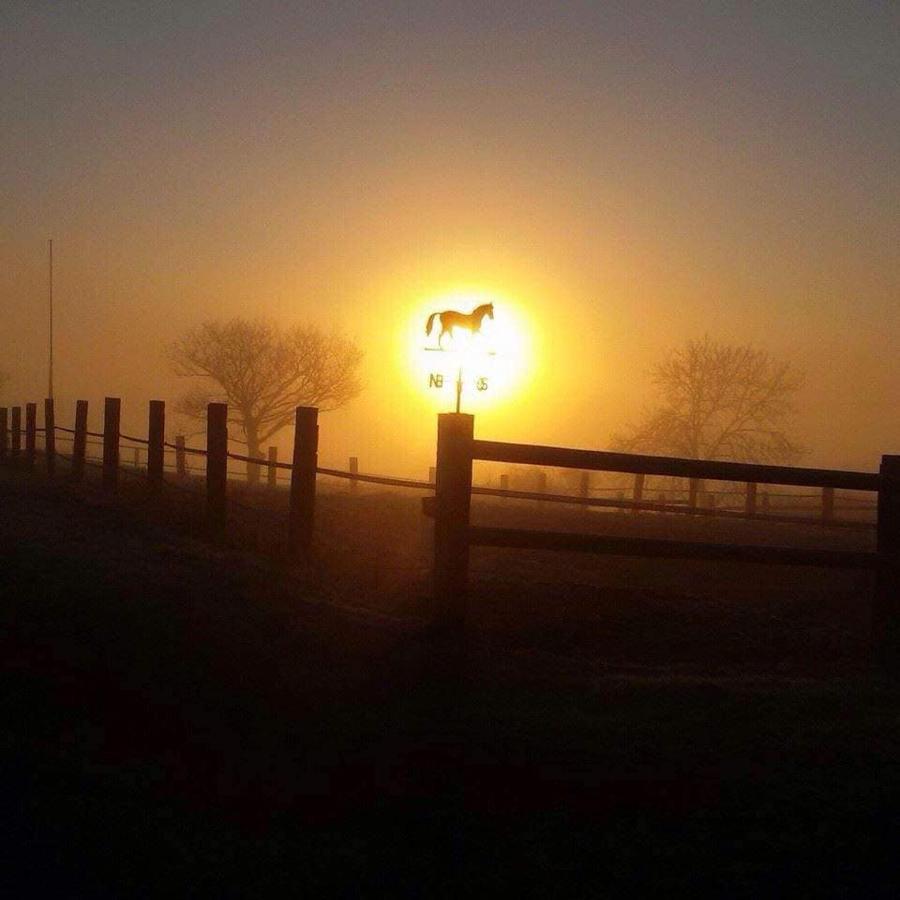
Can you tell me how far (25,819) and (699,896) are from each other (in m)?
2.26

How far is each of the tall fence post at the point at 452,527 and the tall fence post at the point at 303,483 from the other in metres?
4.51

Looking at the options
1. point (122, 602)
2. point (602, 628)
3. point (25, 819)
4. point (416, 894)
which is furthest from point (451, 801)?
point (602, 628)

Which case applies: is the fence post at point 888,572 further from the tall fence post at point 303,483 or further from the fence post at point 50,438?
the fence post at point 50,438

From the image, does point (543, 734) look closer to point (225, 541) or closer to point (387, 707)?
point (387, 707)

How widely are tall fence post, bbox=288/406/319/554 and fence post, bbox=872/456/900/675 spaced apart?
18.2ft

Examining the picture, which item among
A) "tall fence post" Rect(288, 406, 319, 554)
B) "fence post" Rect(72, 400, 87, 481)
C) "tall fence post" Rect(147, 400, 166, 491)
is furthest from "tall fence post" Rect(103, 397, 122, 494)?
"tall fence post" Rect(288, 406, 319, 554)

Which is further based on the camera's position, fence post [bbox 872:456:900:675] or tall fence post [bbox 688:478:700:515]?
tall fence post [bbox 688:478:700:515]

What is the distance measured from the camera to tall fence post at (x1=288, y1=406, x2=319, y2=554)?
10461 millimetres

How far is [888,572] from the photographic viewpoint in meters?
6.59

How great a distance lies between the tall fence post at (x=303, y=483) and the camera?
1046 cm

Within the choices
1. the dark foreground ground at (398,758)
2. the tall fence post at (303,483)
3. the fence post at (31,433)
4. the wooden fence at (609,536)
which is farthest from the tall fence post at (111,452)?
the wooden fence at (609,536)

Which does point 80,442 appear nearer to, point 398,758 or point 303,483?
point 303,483

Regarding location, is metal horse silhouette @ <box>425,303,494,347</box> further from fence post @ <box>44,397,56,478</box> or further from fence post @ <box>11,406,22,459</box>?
fence post @ <box>11,406,22,459</box>

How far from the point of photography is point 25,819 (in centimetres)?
363
